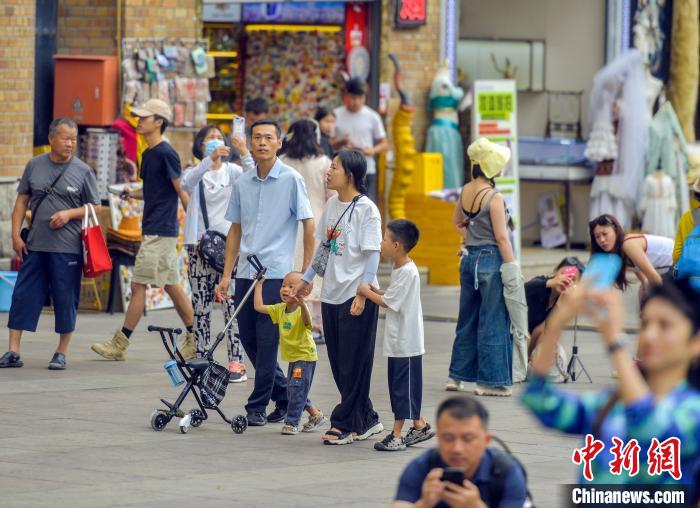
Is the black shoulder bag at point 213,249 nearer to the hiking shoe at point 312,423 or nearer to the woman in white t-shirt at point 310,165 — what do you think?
the woman in white t-shirt at point 310,165

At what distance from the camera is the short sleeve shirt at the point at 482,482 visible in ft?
15.6

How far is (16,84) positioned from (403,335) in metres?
→ 7.29

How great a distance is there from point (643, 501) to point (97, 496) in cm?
343

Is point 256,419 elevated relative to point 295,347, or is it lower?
lower

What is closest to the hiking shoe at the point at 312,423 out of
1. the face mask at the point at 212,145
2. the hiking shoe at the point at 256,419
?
the hiking shoe at the point at 256,419

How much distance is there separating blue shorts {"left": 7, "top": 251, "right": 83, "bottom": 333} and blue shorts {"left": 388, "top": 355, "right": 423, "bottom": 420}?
11.1 ft

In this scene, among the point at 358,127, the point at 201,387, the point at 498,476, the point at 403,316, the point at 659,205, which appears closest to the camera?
the point at 498,476

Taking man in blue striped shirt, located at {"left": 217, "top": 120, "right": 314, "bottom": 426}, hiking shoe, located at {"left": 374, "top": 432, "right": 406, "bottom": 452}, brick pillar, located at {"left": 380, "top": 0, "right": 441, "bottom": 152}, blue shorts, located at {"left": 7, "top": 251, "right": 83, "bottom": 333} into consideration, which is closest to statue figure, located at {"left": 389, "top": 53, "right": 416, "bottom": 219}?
brick pillar, located at {"left": 380, "top": 0, "right": 441, "bottom": 152}

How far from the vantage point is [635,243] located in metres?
10.6

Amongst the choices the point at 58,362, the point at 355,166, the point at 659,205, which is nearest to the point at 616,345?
the point at 355,166

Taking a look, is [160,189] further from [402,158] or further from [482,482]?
[482,482]

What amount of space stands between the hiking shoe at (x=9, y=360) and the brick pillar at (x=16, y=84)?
3940 mm

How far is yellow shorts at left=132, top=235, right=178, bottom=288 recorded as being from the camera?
38.6 feet

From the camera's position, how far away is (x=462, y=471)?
468cm
